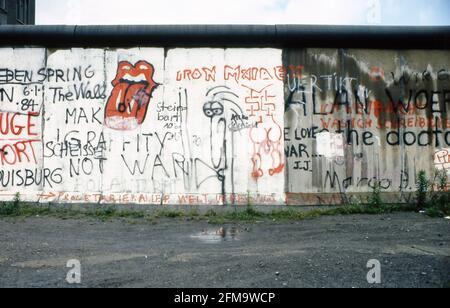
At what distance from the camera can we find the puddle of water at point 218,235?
652 cm

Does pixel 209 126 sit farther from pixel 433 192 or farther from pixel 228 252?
pixel 433 192

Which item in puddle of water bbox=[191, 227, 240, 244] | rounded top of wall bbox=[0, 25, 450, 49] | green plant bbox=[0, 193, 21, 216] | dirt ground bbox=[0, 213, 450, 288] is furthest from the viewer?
rounded top of wall bbox=[0, 25, 450, 49]

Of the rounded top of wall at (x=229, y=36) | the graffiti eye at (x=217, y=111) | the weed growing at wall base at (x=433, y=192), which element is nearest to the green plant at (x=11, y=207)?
the rounded top of wall at (x=229, y=36)

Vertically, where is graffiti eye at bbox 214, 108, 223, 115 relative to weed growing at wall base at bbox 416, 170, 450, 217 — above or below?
above

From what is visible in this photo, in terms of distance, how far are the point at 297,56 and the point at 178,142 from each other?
3093 mm

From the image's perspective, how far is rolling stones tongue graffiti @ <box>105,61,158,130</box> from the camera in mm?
8969

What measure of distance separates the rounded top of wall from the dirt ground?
3.67 meters

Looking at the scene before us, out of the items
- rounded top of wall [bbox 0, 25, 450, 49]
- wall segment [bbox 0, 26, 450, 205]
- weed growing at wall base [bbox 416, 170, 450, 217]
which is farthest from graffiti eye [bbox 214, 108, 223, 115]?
weed growing at wall base [bbox 416, 170, 450, 217]

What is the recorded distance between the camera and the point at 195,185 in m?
8.92

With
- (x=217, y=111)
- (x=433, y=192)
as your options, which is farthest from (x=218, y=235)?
(x=433, y=192)

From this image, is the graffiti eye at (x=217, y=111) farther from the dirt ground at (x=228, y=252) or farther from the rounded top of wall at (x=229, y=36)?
the dirt ground at (x=228, y=252)

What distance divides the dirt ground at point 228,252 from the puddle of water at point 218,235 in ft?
0.05

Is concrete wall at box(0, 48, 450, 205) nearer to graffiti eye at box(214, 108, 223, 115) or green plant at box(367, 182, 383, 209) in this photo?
graffiti eye at box(214, 108, 223, 115)

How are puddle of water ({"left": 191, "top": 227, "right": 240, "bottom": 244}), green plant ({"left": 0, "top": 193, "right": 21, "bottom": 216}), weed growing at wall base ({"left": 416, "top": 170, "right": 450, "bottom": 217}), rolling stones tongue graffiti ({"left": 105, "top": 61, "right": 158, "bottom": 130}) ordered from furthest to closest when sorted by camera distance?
rolling stones tongue graffiti ({"left": 105, "top": 61, "right": 158, "bottom": 130})
weed growing at wall base ({"left": 416, "top": 170, "right": 450, "bottom": 217})
green plant ({"left": 0, "top": 193, "right": 21, "bottom": 216})
puddle of water ({"left": 191, "top": 227, "right": 240, "bottom": 244})
